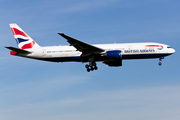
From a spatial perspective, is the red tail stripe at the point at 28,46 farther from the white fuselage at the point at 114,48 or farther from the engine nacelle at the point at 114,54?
the engine nacelle at the point at 114,54

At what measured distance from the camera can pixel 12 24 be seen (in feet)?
155

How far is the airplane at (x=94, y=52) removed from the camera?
132ft

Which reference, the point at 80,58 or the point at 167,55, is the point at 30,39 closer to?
the point at 80,58

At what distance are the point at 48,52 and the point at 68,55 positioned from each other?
313 cm

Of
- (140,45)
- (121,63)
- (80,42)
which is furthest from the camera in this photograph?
(121,63)

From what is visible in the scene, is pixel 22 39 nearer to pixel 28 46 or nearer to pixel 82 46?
pixel 28 46

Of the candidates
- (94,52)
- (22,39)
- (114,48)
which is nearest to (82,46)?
(94,52)

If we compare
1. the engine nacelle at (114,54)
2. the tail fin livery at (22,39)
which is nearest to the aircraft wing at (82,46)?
the engine nacelle at (114,54)

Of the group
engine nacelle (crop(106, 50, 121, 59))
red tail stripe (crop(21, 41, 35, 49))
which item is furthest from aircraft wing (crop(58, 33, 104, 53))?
red tail stripe (crop(21, 41, 35, 49))

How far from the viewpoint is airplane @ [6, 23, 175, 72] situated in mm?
40291

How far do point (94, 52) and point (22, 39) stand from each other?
495 inches

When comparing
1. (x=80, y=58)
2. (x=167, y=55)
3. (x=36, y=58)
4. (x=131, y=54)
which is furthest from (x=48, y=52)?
(x=167, y=55)

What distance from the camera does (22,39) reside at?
46.0 meters

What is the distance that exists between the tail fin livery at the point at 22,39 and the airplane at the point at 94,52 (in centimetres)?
134
